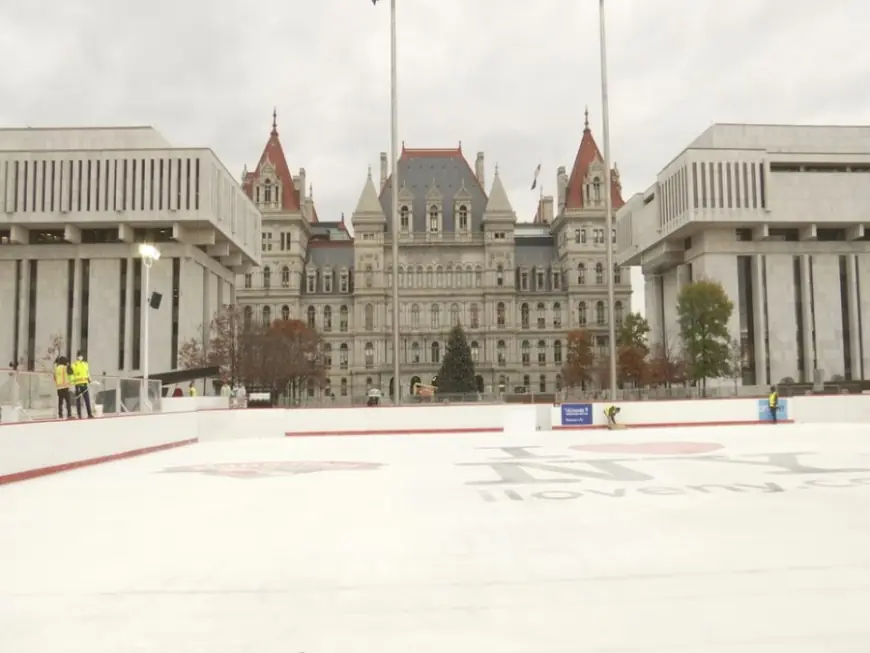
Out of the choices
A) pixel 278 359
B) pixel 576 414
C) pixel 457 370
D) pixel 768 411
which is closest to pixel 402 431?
pixel 576 414

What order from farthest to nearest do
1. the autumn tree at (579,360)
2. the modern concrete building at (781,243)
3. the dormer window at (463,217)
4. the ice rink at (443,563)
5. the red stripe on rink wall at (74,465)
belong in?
the dormer window at (463,217) < the autumn tree at (579,360) < the modern concrete building at (781,243) < the red stripe on rink wall at (74,465) < the ice rink at (443,563)

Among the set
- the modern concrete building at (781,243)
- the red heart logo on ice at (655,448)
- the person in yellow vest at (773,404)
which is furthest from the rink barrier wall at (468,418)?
the modern concrete building at (781,243)

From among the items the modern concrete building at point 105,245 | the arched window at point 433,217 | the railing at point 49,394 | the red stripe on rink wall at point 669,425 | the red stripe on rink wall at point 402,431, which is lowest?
the red stripe on rink wall at point 402,431

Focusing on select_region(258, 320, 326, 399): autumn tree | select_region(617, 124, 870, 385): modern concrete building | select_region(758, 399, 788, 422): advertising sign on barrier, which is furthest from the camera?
select_region(617, 124, 870, 385): modern concrete building

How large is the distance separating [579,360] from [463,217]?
28799 mm

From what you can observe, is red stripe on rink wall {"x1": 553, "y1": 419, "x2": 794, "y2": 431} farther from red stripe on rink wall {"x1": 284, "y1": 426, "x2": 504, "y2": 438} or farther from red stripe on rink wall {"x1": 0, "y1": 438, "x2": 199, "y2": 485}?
red stripe on rink wall {"x1": 0, "y1": 438, "x2": 199, "y2": 485}

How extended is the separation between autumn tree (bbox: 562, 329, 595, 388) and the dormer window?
75.9 feet

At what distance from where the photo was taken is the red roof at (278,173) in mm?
105188

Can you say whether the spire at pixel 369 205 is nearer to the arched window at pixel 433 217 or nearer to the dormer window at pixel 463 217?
the arched window at pixel 433 217

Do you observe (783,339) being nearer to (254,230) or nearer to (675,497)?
(254,230)

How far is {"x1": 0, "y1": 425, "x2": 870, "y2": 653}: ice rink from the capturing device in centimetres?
506

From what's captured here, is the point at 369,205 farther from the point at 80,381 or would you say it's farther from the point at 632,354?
the point at 80,381

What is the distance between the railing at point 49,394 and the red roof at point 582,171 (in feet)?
288

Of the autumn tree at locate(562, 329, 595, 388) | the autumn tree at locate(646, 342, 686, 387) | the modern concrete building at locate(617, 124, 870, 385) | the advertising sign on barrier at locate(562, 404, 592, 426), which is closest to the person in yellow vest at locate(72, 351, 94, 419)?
the advertising sign on barrier at locate(562, 404, 592, 426)
